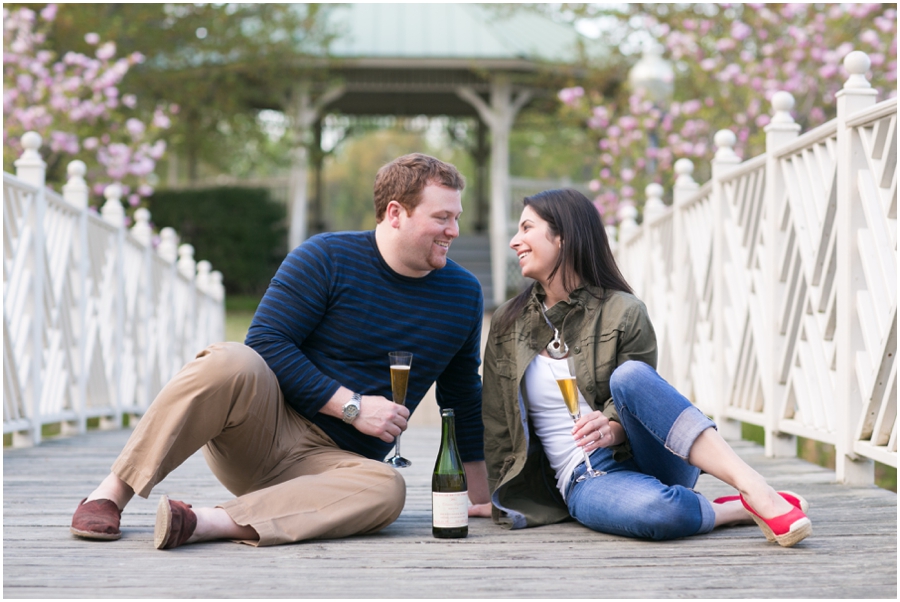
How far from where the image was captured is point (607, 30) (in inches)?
577

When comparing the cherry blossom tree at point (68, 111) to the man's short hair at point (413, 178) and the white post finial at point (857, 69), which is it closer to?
the man's short hair at point (413, 178)

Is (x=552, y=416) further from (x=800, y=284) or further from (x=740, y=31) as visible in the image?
(x=740, y=31)

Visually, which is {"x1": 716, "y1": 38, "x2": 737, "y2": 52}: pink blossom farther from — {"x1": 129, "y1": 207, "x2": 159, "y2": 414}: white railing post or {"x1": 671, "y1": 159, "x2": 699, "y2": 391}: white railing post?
{"x1": 129, "y1": 207, "x2": 159, "y2": 414}: white railing post

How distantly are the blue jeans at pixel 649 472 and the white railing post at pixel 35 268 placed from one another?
3.30m

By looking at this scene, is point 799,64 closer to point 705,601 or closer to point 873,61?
point 873,61

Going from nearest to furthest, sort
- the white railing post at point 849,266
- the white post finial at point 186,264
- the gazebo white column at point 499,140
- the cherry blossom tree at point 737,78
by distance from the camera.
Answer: the white railing post at point 849,266, the white post finial at point 186,264, the cherry blossom tree at point 737,78, the gazebo white column at point 499,140

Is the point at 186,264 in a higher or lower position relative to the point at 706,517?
higher

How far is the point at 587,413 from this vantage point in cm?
286

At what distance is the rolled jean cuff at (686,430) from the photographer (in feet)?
8.56

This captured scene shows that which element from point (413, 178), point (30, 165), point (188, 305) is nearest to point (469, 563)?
point (413, 178)

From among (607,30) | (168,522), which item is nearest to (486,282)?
(607,30)

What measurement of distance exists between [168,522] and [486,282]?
517 inches

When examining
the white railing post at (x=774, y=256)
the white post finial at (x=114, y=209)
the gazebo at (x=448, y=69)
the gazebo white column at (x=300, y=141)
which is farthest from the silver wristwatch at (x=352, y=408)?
the gazebo white column at (x=300, y=141)

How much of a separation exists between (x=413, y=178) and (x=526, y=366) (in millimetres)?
649
